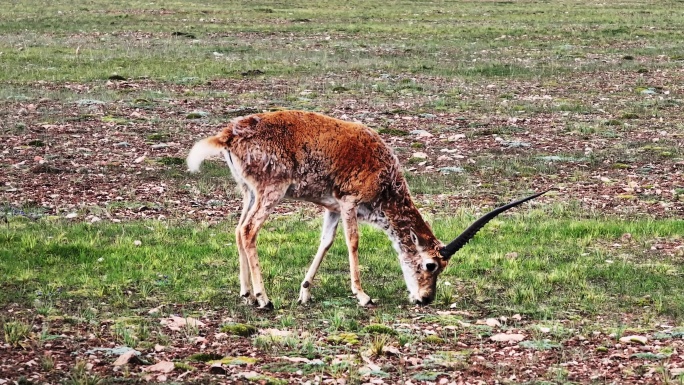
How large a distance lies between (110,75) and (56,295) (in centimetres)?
2186

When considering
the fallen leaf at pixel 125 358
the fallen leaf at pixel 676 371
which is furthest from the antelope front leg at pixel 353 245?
the fallen leaf at pixel 676 371

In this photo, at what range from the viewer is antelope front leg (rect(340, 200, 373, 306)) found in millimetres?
11922

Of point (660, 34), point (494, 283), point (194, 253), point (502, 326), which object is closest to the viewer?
point (502, 326)

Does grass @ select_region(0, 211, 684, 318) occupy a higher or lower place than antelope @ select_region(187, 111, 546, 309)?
lower

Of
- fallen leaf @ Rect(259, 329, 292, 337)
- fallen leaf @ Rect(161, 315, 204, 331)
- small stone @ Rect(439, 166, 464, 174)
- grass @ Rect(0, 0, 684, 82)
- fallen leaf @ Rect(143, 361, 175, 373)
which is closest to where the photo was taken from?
fallen leaf @ Rect(143, 361, 175, 373)

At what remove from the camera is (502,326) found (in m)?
11.0

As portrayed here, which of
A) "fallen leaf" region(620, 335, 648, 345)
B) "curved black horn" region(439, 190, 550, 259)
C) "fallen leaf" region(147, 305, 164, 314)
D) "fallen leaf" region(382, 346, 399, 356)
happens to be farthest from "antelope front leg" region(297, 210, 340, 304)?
"fallen leaf" region(620, 335, 648, 345)

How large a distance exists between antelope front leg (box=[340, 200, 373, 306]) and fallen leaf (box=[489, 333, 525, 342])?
6.32 feet

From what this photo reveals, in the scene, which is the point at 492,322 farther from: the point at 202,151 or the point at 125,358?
the point at 125,358

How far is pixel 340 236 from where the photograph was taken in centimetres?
1602

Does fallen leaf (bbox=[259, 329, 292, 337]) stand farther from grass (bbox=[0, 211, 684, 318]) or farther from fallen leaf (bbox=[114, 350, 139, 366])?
fallen leaf (bbox=[114, 350, 139, 366])

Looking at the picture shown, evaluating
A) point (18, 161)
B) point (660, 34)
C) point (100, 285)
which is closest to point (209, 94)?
point (18, 161)

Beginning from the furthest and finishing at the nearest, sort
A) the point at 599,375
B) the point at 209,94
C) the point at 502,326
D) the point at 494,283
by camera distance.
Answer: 1. the point at 209,94
2. the point at 494,283
3. the point at 502,326
4. the point at 599,375

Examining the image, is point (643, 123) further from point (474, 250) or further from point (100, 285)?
point (100, 285)
